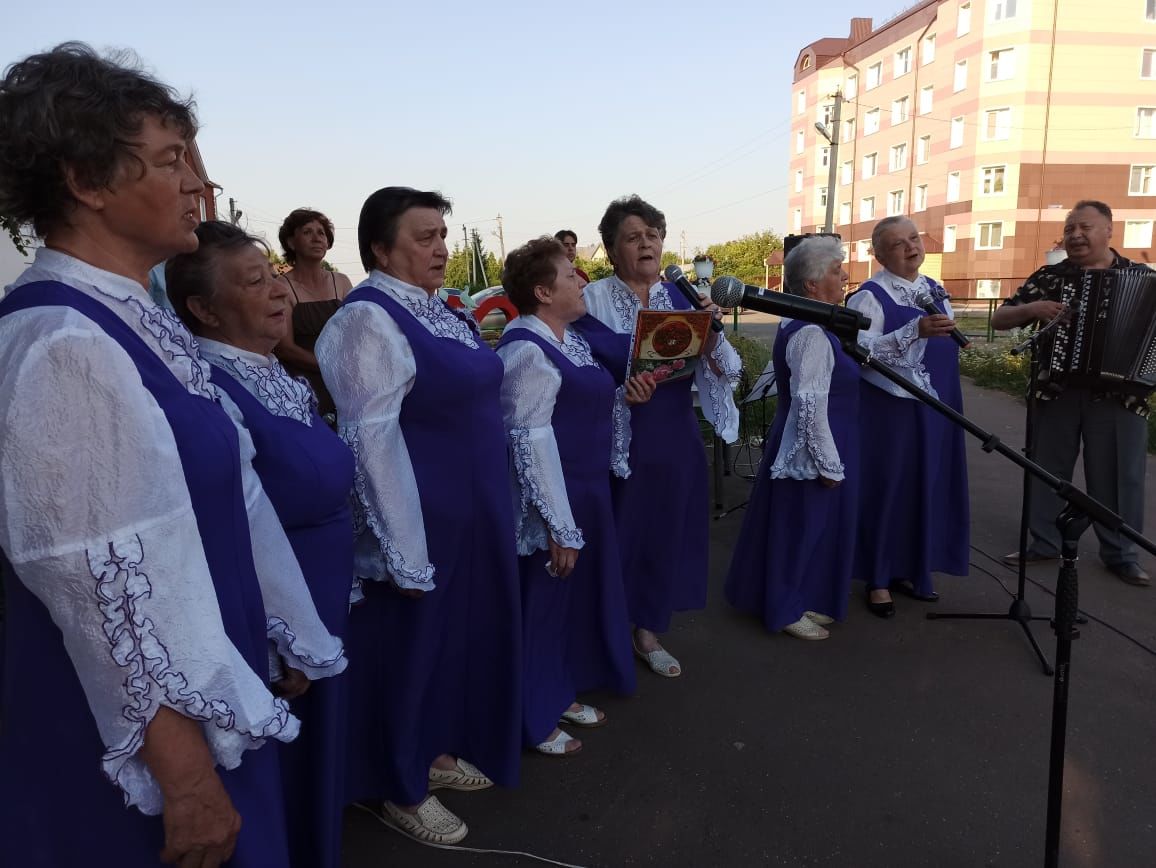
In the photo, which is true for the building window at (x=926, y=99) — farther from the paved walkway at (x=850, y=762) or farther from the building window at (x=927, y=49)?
the paved walkway at (x=850, y=762)

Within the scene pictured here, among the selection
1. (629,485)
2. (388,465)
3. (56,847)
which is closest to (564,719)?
(629,485)

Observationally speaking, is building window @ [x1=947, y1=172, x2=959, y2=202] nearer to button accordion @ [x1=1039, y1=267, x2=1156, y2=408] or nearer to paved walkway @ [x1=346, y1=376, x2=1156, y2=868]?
button accordion @ [x1=1039, y1=267, x2=1156, y2=408]

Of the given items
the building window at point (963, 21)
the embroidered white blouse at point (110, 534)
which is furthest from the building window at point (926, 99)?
the embroidered white blouse at point (110, 534)

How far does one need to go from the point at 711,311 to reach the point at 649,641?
168 cm

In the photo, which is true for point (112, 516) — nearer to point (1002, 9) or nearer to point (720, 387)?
point (720, 387)

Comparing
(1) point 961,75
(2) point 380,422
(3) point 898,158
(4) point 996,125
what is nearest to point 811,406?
(2) point 380,422

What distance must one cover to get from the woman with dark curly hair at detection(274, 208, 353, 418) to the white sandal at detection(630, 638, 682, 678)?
77.2 inches

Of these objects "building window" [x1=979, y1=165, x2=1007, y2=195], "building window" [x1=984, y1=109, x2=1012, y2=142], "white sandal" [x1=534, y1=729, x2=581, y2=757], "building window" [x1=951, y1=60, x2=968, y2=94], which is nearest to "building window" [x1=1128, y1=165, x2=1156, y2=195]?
"building window" [x1=979, y1=165, x2=1007, y2=195]

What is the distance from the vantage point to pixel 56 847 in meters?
1.32

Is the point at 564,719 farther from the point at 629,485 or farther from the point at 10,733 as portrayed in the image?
the point at 10,733

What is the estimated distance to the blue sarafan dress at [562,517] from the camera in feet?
9.32

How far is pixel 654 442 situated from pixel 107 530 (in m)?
2.69

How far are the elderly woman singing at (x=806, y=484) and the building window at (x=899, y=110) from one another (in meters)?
37.7

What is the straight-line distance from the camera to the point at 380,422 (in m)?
2.32
